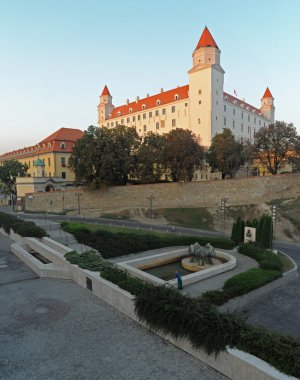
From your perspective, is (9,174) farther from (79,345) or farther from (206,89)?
(79,345)

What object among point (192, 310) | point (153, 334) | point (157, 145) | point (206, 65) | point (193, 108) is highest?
point (206, 65)

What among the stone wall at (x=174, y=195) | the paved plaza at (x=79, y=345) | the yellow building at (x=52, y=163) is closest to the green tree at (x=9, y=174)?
the yellow building at (x=52, y=163)

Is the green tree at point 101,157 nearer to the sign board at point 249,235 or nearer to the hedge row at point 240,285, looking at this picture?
the sign board at point 249,235

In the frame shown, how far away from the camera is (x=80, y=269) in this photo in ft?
51.1

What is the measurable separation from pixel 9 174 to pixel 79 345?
63185 millimetres

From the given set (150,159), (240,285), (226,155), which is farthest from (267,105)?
(240,285)

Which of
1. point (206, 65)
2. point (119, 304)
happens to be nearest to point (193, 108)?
point (206, 65)

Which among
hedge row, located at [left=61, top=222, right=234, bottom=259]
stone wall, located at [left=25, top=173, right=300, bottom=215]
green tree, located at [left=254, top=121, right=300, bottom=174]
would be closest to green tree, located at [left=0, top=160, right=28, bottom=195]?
stone wall, located at [left=25, top=173, right=300, bottom=215]

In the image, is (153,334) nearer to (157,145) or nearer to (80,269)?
(80,269)

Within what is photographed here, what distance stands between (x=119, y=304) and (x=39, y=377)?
4.75m

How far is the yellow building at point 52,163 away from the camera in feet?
189

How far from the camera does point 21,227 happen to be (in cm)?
2577

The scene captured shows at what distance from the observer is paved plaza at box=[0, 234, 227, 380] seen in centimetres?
838

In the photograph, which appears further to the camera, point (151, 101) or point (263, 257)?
point (151, 101)
